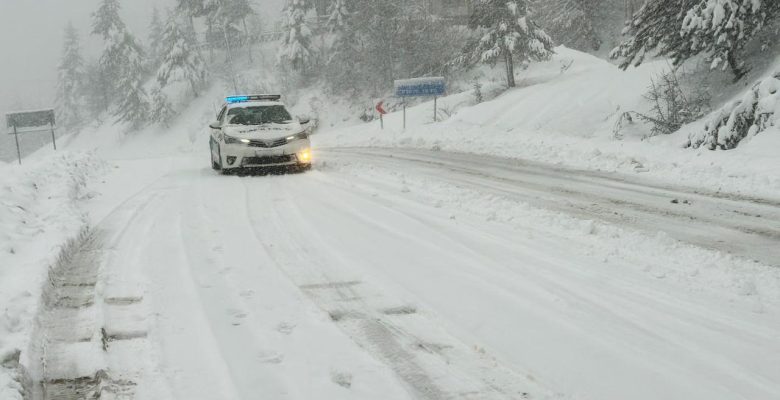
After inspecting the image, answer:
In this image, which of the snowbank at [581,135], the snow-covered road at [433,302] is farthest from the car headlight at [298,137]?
the snowbank at [581,135]

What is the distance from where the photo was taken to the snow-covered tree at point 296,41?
48.4 metres

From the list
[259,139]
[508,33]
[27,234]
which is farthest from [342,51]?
[27,234]

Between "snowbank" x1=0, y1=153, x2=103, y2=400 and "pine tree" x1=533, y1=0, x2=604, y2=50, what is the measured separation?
3964cm

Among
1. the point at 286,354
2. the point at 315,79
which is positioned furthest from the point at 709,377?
the point at 315,79

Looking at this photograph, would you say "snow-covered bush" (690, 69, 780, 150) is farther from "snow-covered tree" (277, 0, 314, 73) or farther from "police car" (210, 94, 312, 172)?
"snow-covered tree" (277, 0, 314, 73)

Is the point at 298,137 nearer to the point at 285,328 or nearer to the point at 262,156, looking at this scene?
the point at 262,156

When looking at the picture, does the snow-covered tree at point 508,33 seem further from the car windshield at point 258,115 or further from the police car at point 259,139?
the police car at point 259,139

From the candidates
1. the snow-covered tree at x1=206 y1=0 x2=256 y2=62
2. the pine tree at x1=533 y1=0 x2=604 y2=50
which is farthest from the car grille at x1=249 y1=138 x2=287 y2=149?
the snow-covered tree at x1=206 y1=0 x2=256 y2=62

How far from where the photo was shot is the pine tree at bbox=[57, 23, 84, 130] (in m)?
72.3

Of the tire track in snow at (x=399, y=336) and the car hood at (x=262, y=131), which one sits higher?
the car hood at (x=262, y=131)

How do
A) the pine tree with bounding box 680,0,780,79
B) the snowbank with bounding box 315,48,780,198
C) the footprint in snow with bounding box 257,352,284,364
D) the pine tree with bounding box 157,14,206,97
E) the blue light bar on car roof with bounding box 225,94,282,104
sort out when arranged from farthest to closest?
1. the pine tree with bounding box 157,14,206,97
2. the blue light bar on car roof with bounding box 225,94,282,104
3. the pine tree with bounding box 680,0,780,79
4. the snowbank with bounding box 315,48,780,198
5. the footprint in snow with bounding box 257,352,284,364

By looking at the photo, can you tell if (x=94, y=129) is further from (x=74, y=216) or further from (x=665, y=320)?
(x=665, y=320)

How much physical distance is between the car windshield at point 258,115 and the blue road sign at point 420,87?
449 inches

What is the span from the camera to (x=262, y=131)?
39.8 feet
